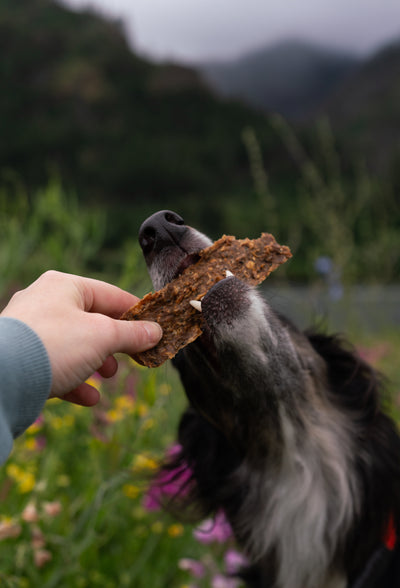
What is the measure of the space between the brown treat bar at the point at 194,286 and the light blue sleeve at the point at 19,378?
30cm

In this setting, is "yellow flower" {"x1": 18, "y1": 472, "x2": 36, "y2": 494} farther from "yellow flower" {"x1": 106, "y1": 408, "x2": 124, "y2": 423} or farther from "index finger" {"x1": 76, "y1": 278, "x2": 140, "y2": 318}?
"index finger" {"x1": 76, "y1": 278, "x2": 140, "y2": 318}

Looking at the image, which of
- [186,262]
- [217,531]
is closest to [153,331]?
[186,262]

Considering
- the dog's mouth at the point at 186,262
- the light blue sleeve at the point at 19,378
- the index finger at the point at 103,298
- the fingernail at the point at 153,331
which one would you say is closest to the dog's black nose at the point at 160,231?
the dog's mouth at the point at 186,262

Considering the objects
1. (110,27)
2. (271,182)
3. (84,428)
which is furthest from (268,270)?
(110,27)

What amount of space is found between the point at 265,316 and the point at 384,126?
16.9 metres

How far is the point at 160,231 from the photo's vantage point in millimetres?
1337

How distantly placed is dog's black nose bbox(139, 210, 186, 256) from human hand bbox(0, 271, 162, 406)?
284 millimetres

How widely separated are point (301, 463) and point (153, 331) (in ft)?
2.99

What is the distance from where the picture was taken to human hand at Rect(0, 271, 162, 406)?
92 cm

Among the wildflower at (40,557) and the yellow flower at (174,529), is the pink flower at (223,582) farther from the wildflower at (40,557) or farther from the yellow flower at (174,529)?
the wildflower at (40,557)

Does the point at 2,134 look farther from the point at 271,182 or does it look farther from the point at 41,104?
the point at 271,182

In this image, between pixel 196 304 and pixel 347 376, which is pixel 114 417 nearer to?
pixel 347 376

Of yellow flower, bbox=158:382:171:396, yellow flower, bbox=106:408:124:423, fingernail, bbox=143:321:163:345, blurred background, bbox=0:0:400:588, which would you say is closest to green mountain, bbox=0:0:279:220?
blurred background, bbox=0:0:400:588

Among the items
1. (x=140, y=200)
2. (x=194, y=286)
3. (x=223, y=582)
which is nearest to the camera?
(x=194, y=286)
